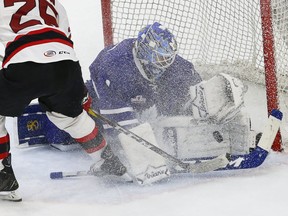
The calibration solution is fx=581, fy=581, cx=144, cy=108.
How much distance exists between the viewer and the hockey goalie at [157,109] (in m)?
2.17

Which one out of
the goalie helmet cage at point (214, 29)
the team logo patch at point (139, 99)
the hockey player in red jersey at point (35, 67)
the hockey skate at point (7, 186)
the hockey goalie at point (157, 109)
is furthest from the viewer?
the goalie helmet cage at point (214, 29)

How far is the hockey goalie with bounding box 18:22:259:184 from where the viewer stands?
7.13 feet

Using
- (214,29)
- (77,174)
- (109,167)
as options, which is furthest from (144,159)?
(214,29)

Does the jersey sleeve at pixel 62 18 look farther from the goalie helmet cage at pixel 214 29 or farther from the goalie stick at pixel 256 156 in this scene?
the goalie helmet cage at pixel 214 29

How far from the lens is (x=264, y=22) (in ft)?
7.43

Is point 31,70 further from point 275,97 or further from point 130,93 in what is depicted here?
point 275,97

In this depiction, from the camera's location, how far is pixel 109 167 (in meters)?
2.12

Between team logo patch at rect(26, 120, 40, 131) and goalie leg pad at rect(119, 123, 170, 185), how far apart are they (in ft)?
1.79

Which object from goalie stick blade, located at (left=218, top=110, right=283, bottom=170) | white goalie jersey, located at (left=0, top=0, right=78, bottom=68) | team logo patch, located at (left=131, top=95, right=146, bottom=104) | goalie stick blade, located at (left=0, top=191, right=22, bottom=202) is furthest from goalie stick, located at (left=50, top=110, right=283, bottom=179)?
white goalie jersey, located at (left=0, top=0, right=78, bottom=68)

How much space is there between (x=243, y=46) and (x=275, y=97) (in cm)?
53

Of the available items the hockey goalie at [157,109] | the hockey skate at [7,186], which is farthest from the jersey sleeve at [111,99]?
the hockey skate at [7,186]

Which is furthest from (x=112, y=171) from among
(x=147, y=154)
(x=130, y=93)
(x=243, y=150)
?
(x=243, y=150)

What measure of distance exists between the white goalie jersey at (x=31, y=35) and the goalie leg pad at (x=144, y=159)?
0.42 metres

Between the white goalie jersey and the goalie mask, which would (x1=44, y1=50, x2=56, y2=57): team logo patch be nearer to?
the white goalie jersey
